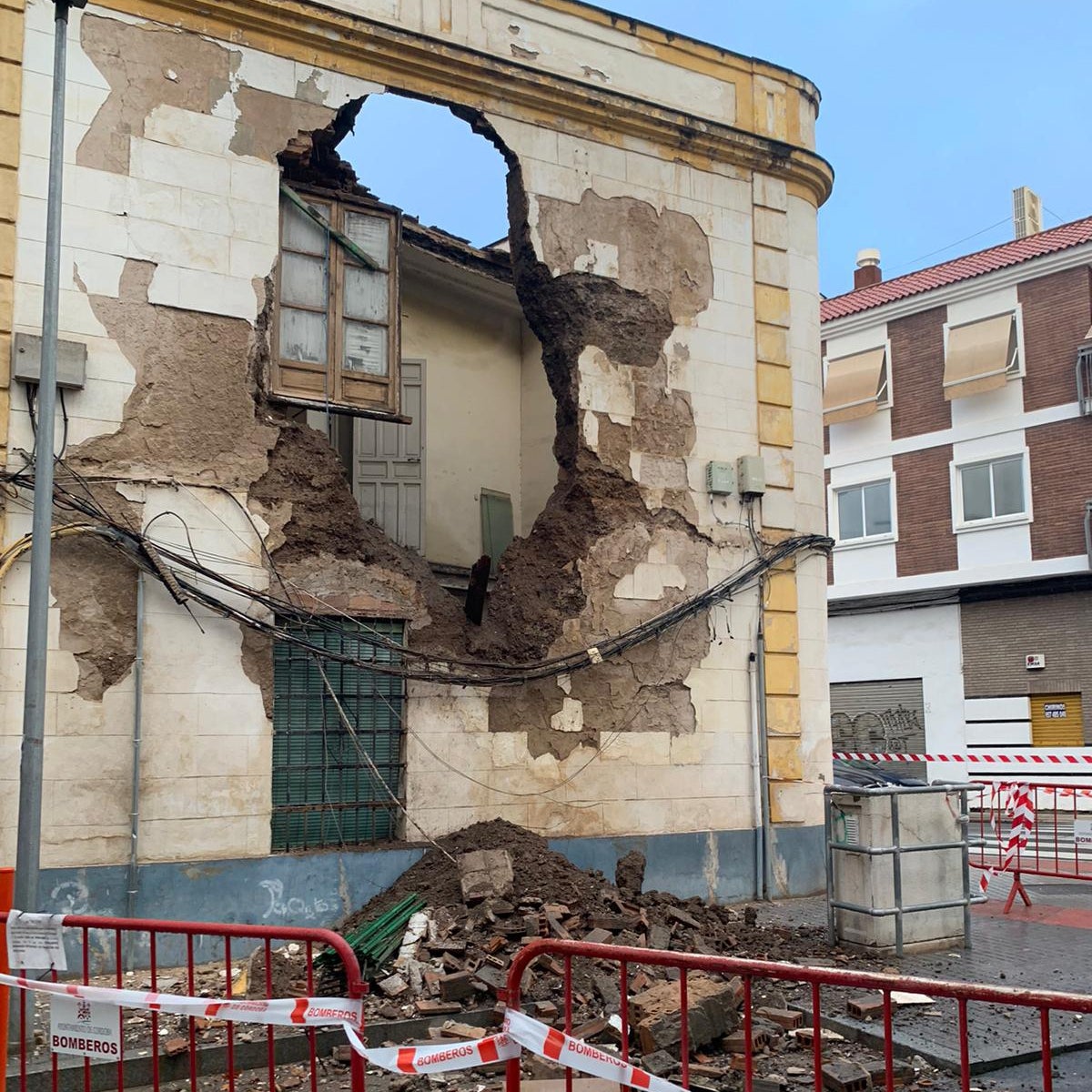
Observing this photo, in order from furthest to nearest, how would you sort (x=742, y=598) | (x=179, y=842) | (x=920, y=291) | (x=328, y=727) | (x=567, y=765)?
(x=920, y=291) → (x=742, y=598) → (x=567, y=765) → (x=328, y=727) → (x=179, y=842)

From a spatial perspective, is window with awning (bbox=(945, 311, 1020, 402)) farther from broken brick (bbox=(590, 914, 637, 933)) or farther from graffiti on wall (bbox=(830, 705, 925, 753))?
broken brick (bbox=(590, 914, 637, 933))

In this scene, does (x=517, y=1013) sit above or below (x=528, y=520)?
below

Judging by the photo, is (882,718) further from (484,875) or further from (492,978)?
(492,978)

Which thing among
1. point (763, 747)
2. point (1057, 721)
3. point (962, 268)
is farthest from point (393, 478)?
point (962, 268)

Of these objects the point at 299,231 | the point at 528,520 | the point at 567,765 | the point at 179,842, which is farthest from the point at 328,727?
the point at 528,520

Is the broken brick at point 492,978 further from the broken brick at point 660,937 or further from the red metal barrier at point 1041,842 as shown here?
the red metal barrier at point 1041,842

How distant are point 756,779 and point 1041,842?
7331mm

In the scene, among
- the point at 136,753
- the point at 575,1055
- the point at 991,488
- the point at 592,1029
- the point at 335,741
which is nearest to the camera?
the point at 575,1055

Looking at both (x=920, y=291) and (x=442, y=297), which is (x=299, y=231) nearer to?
(x=442, y=297)

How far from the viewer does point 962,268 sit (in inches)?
975

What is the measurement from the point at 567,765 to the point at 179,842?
3.68 metres

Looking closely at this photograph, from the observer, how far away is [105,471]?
9320mm

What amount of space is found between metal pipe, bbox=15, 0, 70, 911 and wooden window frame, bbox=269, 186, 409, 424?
10.3ft

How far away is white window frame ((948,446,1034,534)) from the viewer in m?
23.2
